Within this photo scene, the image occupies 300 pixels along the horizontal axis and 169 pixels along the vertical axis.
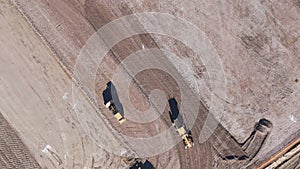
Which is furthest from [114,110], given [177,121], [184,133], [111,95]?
[184,133]

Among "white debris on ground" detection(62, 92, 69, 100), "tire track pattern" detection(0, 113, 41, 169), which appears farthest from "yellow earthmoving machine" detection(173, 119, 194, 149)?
"tire track pattern" detection(0, 113, 41, 169)

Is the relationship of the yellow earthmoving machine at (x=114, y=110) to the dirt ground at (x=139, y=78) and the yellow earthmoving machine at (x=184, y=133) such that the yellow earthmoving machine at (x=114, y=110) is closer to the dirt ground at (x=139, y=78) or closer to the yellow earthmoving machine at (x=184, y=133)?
the dirt ground at (x=139, y=78)

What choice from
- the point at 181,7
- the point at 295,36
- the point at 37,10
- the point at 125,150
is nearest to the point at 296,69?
the point at 295,36

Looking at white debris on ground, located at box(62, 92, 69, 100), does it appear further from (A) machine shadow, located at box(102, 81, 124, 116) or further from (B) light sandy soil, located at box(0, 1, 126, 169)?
(A) machine shadow, located at box(102, 81, 124, 116)

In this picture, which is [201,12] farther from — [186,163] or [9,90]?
[9,90]

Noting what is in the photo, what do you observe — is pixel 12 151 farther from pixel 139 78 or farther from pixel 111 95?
pixel 139 78
